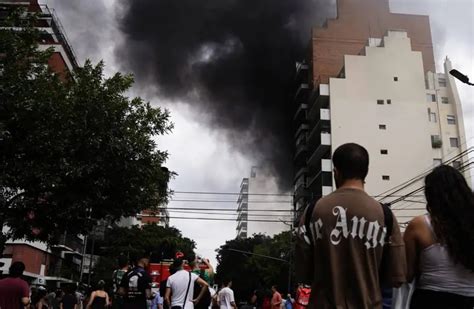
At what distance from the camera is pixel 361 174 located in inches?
99.0

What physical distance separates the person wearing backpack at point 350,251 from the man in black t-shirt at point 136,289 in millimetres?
4757

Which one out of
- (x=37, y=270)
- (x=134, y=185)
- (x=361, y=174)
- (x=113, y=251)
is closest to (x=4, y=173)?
(x=134, y=185)

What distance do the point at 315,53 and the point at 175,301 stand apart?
4732cm

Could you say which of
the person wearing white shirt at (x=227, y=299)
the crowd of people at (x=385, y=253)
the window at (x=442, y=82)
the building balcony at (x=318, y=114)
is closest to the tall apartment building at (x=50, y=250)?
the person wearing white shirt at (x=227, y=299)

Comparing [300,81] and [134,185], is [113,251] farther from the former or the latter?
[134,185]

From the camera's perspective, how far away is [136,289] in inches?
265

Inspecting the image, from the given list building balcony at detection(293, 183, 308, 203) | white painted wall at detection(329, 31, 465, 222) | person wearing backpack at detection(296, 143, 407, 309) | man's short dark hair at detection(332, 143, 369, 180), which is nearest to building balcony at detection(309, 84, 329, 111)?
white painted wall at detection(329, 31, 465, 222)

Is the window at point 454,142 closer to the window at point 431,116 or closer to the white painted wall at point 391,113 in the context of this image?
the white painted wall at point 391,113

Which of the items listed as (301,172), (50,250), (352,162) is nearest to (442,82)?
(301,172)

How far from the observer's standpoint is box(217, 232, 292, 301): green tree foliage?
4647 centimetres

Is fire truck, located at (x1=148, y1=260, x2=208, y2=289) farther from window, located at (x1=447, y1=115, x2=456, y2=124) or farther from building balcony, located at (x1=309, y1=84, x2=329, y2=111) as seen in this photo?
window, located at (x1=447, y1=115, x2=456, y2=124)

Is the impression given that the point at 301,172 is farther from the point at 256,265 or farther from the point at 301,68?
the point at 301,68

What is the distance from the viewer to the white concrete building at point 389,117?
44.1 m

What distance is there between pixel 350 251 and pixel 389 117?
4544cm
